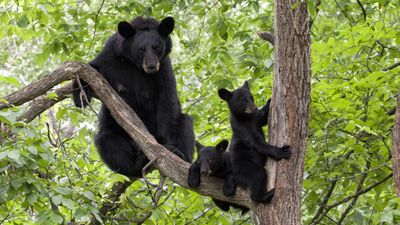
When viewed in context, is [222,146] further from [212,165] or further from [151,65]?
[151,65]

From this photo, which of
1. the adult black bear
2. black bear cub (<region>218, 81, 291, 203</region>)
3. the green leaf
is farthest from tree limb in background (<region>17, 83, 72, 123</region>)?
A: black bear cub (<region>218, 81, 291, 203</region>)

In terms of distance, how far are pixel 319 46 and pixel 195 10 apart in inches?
120

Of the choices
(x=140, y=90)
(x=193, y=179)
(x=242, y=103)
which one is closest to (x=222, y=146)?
(x=242, y=103)

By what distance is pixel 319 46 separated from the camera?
727cm

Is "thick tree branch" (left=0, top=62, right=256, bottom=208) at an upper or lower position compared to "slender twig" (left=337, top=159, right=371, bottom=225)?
upper

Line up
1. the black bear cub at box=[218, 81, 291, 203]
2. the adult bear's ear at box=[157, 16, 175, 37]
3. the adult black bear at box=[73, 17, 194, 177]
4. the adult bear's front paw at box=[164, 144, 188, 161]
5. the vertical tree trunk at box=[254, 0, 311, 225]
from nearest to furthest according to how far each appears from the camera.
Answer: the vertical tree trunk at box=[254, 0, 311, 225] < the black bear cub at box=[218, 81, 291, 203] < the adult bear's front paw at box=[164, 144, 188, 161] < the adult black bear at box=[73, 17, 194, 177] < the adult bear's ear at box=[157, 16, 175, 37]

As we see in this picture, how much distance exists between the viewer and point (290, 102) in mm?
5035

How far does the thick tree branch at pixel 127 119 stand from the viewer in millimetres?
6008

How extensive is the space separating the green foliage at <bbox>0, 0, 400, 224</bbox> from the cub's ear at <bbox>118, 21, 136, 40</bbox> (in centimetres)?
87

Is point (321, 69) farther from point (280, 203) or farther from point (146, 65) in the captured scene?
point (280, 203)

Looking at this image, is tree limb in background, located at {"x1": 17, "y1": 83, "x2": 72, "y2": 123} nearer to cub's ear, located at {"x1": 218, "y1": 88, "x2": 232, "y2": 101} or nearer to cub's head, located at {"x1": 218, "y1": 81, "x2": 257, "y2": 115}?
cub's ear, located at {"x1": 218, "y1": 88, "x2": 232, "y2": 101}

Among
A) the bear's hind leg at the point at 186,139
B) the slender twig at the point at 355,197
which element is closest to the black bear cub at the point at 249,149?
the bear's hind leg at the point at 186,139

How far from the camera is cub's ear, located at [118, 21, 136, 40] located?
764 centimetres

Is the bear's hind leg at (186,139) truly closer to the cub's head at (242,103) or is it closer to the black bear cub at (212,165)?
the black bear cub at (212,165)
